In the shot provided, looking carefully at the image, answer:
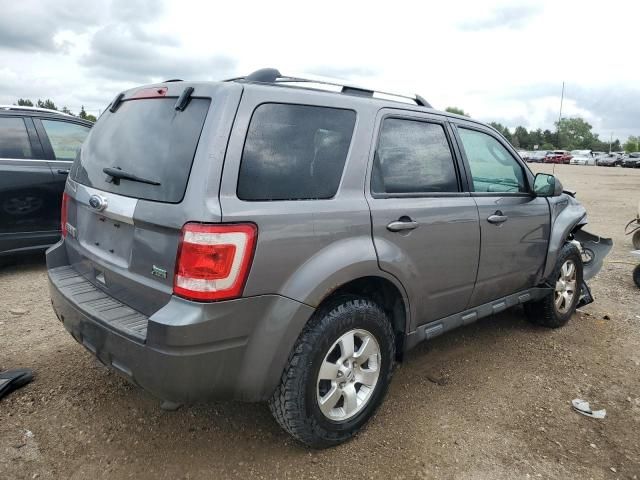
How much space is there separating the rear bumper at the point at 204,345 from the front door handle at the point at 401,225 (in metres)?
0.69

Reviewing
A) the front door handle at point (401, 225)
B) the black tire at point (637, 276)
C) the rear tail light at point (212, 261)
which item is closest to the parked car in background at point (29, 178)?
the rear tail light at point (212, 261)

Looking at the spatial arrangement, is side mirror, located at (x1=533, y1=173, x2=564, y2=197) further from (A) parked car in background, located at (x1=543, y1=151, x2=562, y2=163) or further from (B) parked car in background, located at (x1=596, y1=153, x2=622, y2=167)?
(A) parked car in background, located at (x1=543, y1=151, x2=562, y2=163)

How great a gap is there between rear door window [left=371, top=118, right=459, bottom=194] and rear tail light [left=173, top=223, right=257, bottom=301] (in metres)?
0.91

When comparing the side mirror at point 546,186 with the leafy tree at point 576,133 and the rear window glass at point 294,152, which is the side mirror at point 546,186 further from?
the leafy tree at point 576,133

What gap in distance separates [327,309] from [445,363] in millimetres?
1629

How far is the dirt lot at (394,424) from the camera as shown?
2.53m

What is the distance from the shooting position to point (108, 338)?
231cm

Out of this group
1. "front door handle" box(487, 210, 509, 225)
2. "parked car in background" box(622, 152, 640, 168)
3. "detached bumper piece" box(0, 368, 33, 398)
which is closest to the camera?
"detached bumper piece" box(0, 368, 33, 398)

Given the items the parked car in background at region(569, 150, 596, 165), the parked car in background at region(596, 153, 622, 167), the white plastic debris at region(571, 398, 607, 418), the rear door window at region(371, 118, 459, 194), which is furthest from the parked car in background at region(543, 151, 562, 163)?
the rear door window at region(371, 118, 459, 194)

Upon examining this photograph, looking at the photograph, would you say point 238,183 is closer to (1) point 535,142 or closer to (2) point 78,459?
(2) point 78,459

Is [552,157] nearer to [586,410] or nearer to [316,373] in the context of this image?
[586,410]

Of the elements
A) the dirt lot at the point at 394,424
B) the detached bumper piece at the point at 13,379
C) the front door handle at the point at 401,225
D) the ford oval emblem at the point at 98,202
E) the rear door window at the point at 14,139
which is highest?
the rear door window at the point at 14,139

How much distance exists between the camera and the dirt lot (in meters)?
2.53

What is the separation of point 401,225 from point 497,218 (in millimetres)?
1043
